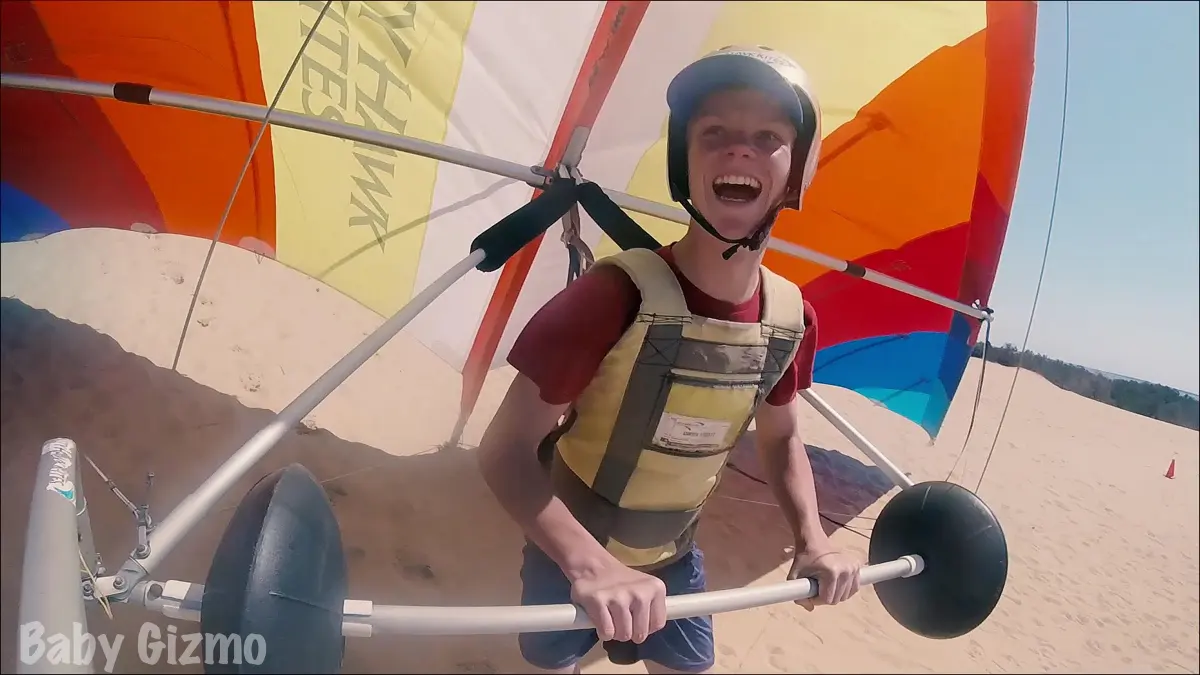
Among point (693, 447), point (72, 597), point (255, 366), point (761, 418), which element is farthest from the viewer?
point (255, 366)

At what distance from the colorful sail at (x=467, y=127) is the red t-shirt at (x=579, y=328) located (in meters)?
1.14

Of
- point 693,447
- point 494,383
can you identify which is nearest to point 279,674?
point 693,447

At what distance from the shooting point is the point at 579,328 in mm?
980

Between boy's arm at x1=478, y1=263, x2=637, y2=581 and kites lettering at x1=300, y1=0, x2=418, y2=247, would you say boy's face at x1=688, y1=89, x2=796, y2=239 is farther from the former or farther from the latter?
kites lettering at x1=300, y1=0, x2=418, y2=247

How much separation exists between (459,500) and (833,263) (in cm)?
167

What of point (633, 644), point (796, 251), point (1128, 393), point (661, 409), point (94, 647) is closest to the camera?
point (94, 647)

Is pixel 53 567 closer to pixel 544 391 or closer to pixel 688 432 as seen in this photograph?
pixel 544 391

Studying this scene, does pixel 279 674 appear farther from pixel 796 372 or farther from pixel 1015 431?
pixel 1015 431

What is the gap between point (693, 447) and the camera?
47.0 inches

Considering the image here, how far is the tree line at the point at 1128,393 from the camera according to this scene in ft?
6.02

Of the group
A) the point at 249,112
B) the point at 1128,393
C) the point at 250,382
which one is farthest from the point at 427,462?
the point at 1128,393

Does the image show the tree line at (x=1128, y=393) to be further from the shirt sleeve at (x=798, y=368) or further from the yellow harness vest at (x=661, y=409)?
the yellow harness vest at (x=661, y=409)

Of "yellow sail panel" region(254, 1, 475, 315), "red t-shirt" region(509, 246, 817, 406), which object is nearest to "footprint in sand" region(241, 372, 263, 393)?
"yellow sail panel" region(254, 1, 475, 315)

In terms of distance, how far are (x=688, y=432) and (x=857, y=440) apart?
107 cm
